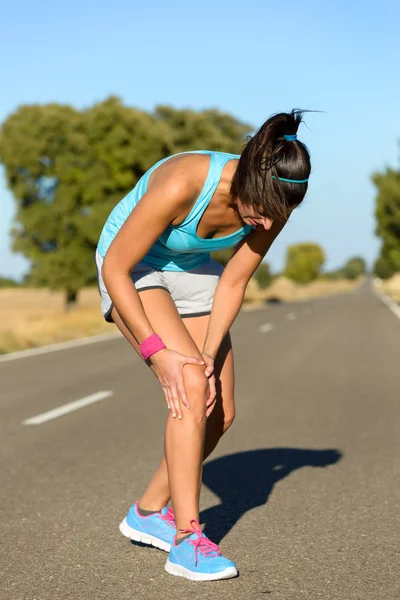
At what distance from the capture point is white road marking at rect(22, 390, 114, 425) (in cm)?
772

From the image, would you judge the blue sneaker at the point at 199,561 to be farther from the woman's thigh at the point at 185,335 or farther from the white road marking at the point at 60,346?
the white road marking at the point at 60,346

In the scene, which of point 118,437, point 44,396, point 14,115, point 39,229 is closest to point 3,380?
point 44,396

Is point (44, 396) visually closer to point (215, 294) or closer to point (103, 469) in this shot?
point (103, 469)

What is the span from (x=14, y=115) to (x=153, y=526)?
35.8 m

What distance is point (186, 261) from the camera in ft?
12.2

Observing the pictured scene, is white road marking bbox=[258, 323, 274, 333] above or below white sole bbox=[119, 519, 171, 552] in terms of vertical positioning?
below

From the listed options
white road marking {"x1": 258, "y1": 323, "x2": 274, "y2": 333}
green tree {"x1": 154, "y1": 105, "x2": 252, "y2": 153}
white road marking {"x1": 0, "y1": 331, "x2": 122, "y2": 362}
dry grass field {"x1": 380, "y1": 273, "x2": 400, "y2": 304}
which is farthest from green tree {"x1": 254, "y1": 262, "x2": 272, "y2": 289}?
white road marking {"x1": 0, "y1": 331, "x2": 122, "y2": 362}

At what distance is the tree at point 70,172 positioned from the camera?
117 feet

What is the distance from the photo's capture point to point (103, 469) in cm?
561

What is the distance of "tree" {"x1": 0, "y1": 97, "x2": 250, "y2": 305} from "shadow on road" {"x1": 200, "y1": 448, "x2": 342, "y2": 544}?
29.0m

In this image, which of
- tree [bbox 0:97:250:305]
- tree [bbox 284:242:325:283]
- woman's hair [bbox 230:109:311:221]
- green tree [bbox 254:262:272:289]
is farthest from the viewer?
tree [bbox 284:242:325:283]

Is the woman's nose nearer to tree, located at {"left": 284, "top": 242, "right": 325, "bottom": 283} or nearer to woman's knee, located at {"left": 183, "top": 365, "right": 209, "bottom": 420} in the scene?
woman's knee, located at {"left": 183, "top": 365, "right": 209, "bottom": 420}

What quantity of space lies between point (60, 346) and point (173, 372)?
1419 centimetres

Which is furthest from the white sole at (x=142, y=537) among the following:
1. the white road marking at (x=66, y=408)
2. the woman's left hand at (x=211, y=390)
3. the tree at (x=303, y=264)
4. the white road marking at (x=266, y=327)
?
the tree at (x=303, y=264)
